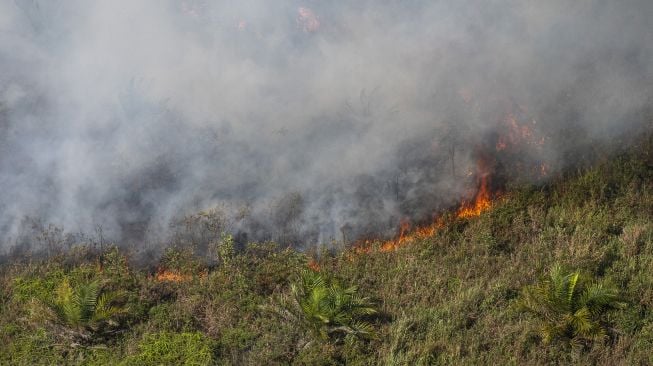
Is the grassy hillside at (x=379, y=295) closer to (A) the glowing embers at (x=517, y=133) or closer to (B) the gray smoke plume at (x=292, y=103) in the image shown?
(B) the gray smoke plume at (x=292, y=103)

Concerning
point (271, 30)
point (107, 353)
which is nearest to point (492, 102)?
point (271, 30)

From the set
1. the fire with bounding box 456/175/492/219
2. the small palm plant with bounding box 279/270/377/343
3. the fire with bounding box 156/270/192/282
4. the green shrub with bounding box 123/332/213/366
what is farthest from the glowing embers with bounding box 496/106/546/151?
the green shrub with bounding box 123/332/213/366

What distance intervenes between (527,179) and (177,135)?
8.16 m

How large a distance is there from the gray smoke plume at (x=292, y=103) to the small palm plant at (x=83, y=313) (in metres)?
2.59

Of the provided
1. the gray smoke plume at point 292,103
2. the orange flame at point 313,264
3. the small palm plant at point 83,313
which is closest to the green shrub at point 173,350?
the small palm plant at point 83,313

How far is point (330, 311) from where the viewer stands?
780cm

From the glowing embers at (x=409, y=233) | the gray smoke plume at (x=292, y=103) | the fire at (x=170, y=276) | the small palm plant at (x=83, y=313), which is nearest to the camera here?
the small palm plant at (x=83, y=313)

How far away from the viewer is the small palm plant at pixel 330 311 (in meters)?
7.72

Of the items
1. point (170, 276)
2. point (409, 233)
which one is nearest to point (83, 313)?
point (170, 276)

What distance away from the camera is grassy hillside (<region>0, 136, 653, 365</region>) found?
7641 millimetres

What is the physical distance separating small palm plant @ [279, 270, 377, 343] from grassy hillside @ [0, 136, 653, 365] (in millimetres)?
65

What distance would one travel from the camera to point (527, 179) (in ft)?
39.1

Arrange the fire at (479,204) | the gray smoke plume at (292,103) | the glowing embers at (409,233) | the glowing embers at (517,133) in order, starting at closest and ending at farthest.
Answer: the glowing embers at (409,233) < the fire at (479,204) < the gray smoke plume at (292,103) < the glowing embers at (517,133)

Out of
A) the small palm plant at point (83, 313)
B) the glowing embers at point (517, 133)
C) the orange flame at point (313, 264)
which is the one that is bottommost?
the small palm plant at point (83, 313)
